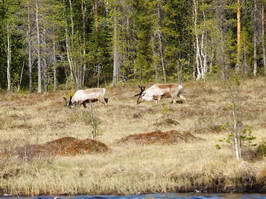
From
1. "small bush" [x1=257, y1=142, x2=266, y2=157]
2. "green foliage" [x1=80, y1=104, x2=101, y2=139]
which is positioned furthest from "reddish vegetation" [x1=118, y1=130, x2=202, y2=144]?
"small bush" [x1=257, y1=142, x2=266, y2=157]

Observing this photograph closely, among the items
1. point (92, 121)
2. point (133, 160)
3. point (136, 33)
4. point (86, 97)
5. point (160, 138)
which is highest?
point (136, 33)

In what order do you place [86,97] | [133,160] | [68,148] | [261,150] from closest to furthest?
[261,150], [133,160], [68,148], [86,97]

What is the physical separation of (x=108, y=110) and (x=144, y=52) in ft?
79.3

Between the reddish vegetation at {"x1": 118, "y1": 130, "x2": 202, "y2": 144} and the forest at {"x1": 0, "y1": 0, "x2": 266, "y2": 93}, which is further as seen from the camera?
the forest at {"x1": 0, "y1": 0, "x2": 266, "y2": 93}

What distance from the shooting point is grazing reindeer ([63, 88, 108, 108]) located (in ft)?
109

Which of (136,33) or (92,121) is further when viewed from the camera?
(136,33)

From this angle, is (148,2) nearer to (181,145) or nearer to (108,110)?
(108,110)

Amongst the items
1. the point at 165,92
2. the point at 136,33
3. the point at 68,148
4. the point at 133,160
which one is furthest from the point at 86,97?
the point at 136,33

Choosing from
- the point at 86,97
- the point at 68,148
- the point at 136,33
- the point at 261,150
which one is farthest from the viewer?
the point at 136,33

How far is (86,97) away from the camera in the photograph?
1313 inches

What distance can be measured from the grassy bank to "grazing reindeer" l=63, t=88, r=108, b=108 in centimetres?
542

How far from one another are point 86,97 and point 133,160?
18.7m

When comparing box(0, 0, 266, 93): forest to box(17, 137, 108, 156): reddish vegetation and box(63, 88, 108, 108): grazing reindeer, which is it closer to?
box(63, 88, 108, 108): grazing reindeer

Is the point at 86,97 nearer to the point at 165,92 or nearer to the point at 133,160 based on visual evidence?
the point at 165,92
